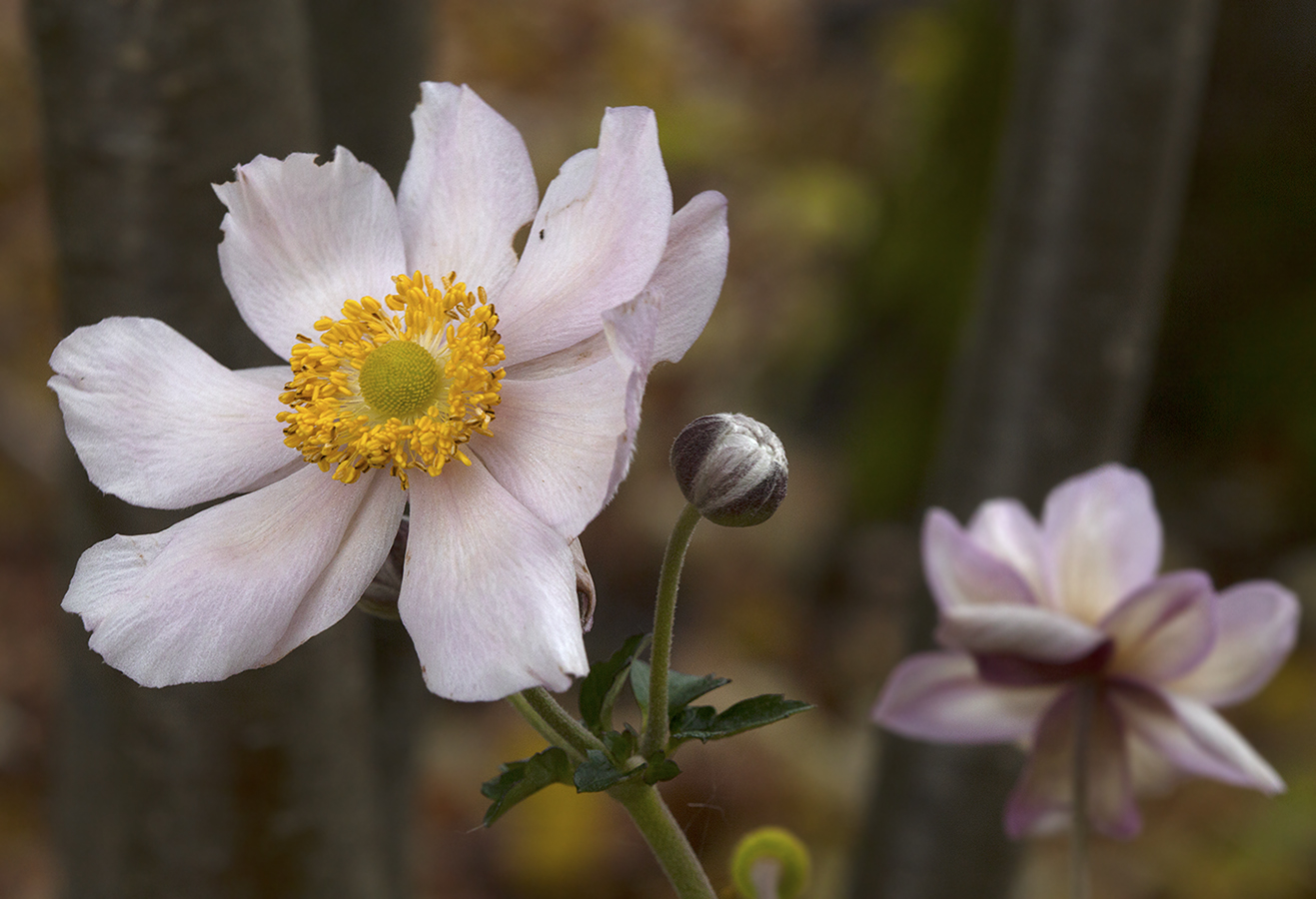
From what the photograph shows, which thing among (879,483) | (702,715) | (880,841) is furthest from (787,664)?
(702,715)

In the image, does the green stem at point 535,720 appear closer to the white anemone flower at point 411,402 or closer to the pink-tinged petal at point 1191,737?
the white anemone flower at point 411,402

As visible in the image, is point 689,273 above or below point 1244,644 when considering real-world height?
above

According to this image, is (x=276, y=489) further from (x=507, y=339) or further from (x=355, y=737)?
(x=355, y=737)

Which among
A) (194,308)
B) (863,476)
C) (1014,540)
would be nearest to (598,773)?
(1014,540)

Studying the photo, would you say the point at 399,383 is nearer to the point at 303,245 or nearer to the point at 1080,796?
the point at 303,245

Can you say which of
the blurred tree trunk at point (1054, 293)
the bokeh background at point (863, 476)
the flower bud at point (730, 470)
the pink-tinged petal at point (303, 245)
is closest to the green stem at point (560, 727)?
the flower bud at point (730, 470)
